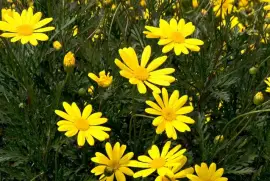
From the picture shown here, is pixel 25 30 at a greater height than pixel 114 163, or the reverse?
pixel 25 30

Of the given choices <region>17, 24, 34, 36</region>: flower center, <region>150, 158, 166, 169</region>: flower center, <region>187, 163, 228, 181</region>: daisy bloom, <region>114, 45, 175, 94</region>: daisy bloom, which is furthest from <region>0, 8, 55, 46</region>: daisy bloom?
<region>187, 163, 228, 181</region>: daisy bloom

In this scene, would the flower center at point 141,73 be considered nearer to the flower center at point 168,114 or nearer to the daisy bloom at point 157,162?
the flower center at point 168,114

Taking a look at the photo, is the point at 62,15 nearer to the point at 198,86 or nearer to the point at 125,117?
the point at 125,117

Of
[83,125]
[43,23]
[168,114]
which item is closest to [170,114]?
[168,114]

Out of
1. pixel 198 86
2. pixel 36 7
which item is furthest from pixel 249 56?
pixel 36 7

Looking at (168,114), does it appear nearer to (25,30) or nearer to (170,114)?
(170,114)

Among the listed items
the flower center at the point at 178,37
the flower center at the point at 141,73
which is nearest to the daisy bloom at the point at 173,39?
the flower center at the point at 178,37
